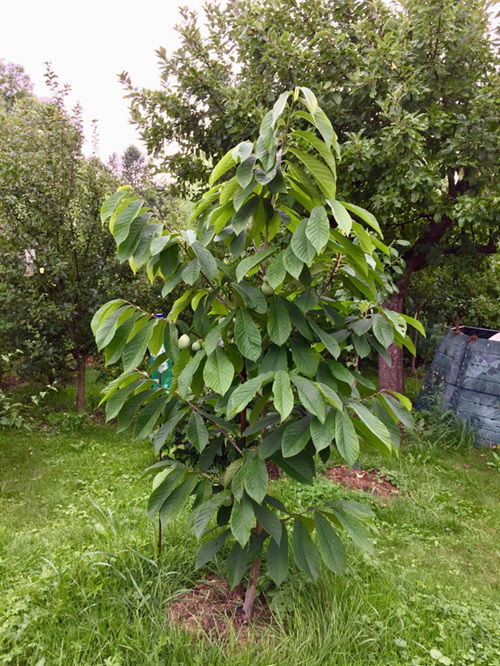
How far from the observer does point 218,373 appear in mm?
1436

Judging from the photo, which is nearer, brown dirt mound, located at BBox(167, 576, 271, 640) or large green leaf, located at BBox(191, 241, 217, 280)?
large green leaf, located at BBox(191, 241, 217, 280)

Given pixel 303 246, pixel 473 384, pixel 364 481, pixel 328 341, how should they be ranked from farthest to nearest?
pixel 473 384
pixel 364 481
pixel 328 341
pixel 303 246

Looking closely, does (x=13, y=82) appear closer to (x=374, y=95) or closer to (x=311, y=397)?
(x=374, y=95)

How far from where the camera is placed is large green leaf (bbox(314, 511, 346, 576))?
1624 millimetres

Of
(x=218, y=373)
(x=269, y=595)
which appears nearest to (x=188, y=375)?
(x=218, y=373)

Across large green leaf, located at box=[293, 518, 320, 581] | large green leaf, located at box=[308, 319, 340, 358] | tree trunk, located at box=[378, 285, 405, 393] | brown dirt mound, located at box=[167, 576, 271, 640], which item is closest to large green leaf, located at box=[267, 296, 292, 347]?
large green leaf, located at box=[308, 319, 340, 358]

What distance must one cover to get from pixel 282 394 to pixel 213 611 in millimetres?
1212

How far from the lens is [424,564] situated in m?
2.78

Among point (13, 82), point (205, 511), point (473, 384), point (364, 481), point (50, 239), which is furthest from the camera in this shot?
point (13, 82)

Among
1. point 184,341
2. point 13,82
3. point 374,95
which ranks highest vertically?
point 13,82

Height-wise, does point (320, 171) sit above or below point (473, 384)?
above

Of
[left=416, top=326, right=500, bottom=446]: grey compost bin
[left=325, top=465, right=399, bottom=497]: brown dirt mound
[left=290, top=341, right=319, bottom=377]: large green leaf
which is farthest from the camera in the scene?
[left=416, top=326, right=500, bottom=446]: grey compost bin

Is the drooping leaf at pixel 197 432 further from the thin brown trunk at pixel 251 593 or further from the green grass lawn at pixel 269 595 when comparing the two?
the green grass lawn at pixel 269 595

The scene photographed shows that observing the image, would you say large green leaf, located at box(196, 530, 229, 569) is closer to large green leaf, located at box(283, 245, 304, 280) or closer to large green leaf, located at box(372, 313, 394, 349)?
large green leaf, located at box(372, 313, 394, 349)
